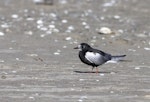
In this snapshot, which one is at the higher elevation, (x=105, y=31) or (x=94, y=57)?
(x=94, y=57)

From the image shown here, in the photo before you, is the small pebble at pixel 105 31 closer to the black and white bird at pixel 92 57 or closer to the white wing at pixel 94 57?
the black and white bird at pixel 92 57

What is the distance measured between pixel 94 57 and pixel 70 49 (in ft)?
10.4

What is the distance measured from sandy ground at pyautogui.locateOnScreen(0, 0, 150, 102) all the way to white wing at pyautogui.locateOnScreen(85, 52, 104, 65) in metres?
0.21

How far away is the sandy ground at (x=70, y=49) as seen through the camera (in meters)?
10.8

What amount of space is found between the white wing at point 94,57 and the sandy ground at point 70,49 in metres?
0.21

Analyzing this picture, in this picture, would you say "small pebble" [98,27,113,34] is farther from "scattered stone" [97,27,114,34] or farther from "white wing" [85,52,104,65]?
"white wing" [85,52,104,65]

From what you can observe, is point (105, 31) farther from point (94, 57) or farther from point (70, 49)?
point (94, 57)

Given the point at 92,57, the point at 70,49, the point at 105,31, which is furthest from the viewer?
→ the point at 105,31

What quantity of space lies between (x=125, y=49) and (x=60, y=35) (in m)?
2.45

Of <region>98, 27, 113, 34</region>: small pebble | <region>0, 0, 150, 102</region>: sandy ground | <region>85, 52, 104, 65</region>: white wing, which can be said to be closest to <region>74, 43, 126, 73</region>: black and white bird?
<region>85, 52, 104, 65</region>: white wing

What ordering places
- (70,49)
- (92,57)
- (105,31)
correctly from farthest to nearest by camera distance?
(105,31), (70,49), (92,57)

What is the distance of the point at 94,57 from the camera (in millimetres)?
13000

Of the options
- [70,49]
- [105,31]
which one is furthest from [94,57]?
[105,31]

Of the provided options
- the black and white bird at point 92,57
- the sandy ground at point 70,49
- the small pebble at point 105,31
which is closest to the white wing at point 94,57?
the black and white bird at point 92,57
